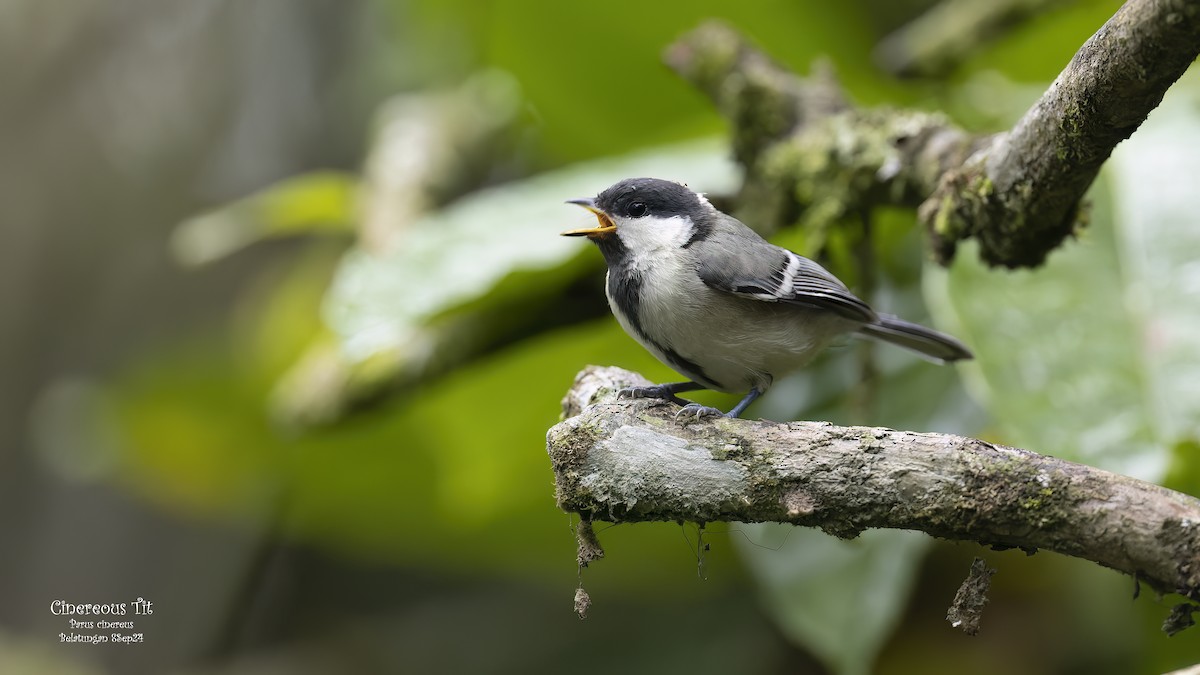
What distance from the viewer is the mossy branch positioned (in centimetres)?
102

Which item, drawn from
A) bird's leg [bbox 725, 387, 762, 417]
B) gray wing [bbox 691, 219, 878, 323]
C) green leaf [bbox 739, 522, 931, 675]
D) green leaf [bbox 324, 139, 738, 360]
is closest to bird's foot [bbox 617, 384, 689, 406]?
bird's leg [bbox 725, 387, 762, 417]

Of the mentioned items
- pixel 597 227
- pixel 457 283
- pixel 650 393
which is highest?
pixel 597 227

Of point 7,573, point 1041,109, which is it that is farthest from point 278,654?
point 1041,109

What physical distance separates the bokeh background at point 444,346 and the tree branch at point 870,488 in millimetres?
290

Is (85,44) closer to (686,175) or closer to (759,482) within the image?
(686,175)

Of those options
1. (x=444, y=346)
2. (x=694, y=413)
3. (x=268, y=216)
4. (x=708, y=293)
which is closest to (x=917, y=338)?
(x=708, y=293)

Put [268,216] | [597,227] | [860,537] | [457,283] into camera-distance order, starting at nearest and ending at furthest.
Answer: [860,537], [597,227], [457,283], [268,216]

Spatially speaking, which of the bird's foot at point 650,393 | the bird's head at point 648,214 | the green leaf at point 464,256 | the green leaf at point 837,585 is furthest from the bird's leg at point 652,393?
the green leaf at point 464,256

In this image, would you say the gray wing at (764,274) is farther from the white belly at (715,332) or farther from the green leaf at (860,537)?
the green leaf at (860,537)

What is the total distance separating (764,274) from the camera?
1812mm

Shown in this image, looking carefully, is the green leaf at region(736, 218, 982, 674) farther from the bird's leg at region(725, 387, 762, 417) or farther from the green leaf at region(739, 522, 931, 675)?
the bird's leg at region(725, 387, 762, 417)

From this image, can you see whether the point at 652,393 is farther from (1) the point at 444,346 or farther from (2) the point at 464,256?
(1) the point at 444,346

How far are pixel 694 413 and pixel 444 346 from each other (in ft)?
4.14

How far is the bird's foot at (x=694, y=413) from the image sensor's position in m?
1.31
